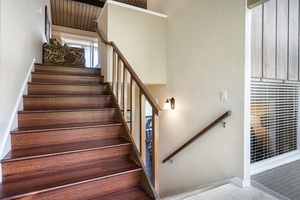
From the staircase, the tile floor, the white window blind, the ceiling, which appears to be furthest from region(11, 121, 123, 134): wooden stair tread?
the ceiling

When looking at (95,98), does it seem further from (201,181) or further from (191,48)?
(201,181)

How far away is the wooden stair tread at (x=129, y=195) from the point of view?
162cm

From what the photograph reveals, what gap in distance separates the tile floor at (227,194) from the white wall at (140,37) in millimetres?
2112

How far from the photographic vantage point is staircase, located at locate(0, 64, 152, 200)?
1.52 meters

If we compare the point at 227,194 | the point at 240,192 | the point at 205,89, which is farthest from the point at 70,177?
the point at 205,89

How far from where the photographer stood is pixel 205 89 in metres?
2.64

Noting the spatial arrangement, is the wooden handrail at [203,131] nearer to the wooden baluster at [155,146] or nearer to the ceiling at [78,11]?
the wooden baluster at [155,146]

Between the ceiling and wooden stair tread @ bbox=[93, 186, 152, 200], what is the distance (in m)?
5.57

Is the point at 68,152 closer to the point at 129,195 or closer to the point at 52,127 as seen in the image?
the point at 52,127

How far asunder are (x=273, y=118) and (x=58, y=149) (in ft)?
9.59

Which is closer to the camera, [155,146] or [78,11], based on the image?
[155,146]

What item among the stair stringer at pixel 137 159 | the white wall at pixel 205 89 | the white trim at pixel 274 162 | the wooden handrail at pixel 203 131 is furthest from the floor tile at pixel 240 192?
the stair stringer at pixel 137 159

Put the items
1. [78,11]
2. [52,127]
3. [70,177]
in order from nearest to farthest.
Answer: [70,177] → [52,127] → [78,11]

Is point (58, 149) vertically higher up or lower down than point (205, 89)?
lower down
